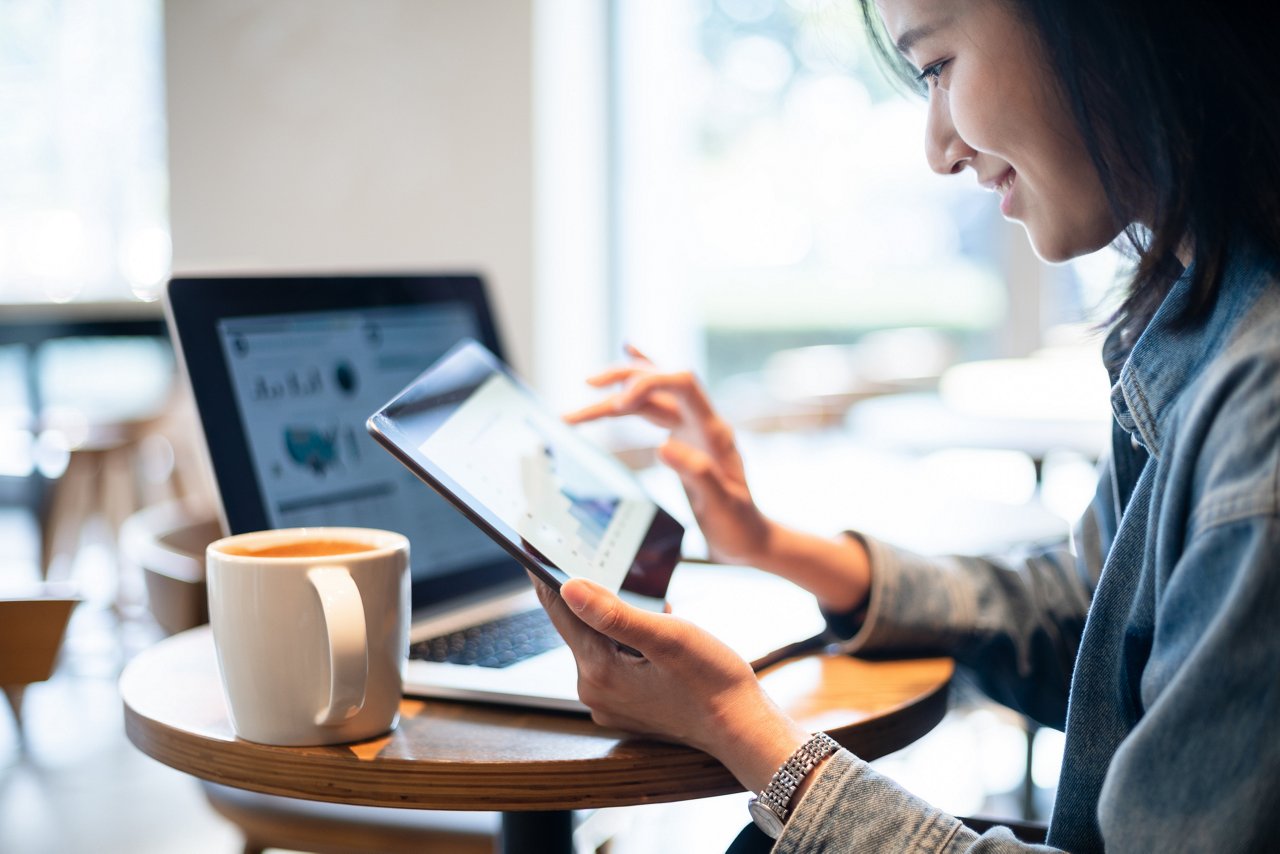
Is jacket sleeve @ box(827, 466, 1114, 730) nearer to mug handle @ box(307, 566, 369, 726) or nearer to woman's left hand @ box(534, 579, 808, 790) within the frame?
woman's left hand @ box(534, 579, 808, 790)

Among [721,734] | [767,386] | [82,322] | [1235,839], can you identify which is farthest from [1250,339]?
[82,322]

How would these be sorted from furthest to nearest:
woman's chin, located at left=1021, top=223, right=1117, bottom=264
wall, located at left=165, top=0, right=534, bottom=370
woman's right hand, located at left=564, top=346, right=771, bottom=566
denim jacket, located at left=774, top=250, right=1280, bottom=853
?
wall, located at left=165, top=0, right=534, bottom=370 < woman's right hand, located at left=564, top=346, right=771, bottom=566 < woman's chin, located at left=1021, top=223, right=1117, bottom=264 < denim jacket, located at left=774, top=250, right=1280, bottom=853

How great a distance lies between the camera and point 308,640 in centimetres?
64

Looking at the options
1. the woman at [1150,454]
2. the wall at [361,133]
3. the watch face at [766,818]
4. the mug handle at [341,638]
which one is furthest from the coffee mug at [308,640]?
the wall at [361,133]

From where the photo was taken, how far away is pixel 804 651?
90cm

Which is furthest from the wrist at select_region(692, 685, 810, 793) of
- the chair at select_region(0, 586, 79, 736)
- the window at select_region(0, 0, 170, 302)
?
the window at select_region(0, 0, 170, 302)

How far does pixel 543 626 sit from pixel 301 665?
290 mm

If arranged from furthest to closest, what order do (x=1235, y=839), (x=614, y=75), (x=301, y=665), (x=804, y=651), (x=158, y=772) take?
1. (x=614, y=75)
2. (x=158, y=772)
3. (x=804, y=651)
4. (x=301, y=665)
5. (x=1235, y=839)

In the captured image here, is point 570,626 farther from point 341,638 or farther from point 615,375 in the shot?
point 615,375

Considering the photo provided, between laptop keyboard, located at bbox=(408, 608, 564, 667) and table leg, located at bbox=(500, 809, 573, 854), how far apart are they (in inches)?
4.0

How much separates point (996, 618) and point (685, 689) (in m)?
0.36

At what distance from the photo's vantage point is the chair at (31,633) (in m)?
0.86

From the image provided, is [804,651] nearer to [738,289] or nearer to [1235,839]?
[1235,839]

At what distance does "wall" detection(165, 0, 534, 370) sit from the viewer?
3537mm
